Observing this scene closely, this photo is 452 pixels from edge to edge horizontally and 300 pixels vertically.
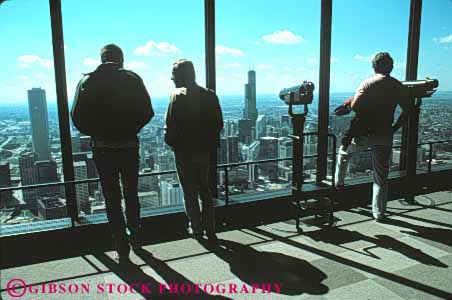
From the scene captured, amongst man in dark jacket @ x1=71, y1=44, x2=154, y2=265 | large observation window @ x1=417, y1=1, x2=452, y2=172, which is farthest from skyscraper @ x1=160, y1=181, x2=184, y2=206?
large observation window @ x1=417, y1=1, x2=452, y2=172

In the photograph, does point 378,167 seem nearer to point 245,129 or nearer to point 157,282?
point 245,129

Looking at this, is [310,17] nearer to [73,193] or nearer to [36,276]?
[73,193]

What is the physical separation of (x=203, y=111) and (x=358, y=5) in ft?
7.54

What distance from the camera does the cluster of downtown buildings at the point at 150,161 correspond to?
2.62 meters

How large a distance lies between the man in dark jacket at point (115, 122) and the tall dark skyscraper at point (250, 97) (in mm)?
1059

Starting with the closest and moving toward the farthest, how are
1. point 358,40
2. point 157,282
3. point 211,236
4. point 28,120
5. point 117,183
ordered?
point 157,282 < point 117,183 < point 28,120 < point 211,236 < point 358,40

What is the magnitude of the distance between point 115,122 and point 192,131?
581mm

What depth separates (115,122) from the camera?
7.64ft

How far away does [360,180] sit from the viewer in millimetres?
4121

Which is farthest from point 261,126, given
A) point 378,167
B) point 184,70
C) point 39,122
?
point 39,122

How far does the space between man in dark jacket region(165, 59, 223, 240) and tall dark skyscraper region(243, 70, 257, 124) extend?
529 mm

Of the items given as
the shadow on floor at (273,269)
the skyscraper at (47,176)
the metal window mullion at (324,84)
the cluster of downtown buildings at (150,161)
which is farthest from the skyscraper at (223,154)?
the skyscraper at (47,176)

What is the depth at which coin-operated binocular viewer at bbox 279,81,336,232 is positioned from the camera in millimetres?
2971

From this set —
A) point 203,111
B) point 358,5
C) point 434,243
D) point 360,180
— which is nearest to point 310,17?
point 358,5
